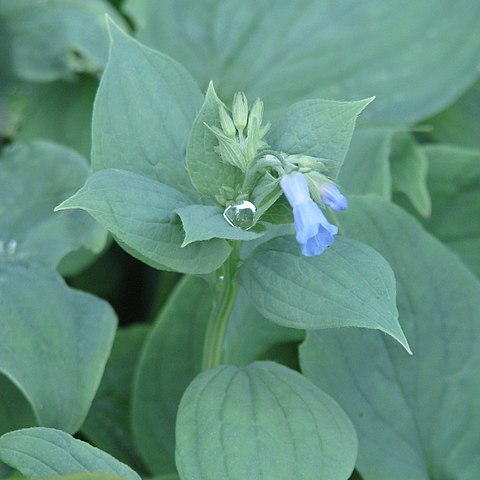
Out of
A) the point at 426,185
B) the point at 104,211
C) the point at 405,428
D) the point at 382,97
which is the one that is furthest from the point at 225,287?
the point at 382,97

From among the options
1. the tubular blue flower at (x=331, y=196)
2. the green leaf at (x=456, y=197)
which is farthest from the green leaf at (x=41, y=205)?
the green leaf at (x=456, y=197)

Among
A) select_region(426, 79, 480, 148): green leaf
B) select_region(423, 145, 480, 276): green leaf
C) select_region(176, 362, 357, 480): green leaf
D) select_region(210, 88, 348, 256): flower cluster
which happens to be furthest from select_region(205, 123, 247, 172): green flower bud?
select_region(426, 79, 480, 148): green leaf

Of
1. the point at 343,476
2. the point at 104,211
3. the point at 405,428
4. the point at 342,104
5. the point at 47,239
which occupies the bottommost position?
the point at 47,239

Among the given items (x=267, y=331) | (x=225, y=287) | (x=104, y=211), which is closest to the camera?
(x=104, y=211)

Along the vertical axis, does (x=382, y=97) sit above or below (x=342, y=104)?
below

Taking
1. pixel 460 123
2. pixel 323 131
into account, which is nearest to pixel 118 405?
pixel 323 131

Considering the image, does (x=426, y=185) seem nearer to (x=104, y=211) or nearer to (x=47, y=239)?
(x=47, y=239)

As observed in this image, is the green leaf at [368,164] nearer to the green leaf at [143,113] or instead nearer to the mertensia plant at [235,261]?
the mertensia plant at [235,261]
